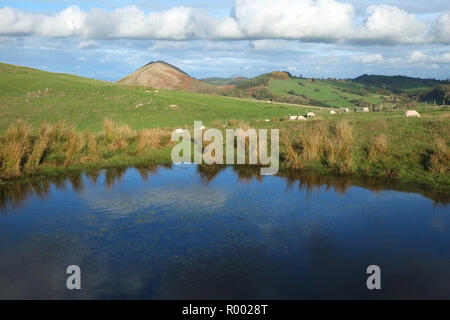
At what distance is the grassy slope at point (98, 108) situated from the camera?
26.9m

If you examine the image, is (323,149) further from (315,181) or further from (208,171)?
(208,171)

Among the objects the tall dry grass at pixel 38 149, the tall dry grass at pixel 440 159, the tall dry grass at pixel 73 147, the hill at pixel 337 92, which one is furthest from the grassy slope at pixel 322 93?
the tall dry grass at pixel 38 149

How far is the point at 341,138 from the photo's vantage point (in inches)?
631

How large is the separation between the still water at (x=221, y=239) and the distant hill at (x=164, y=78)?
73.5m

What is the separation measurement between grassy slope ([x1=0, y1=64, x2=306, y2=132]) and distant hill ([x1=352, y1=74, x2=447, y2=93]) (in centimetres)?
7570

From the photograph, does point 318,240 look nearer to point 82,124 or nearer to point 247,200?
point 247,200

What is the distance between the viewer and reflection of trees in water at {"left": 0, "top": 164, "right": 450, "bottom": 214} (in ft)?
38.4

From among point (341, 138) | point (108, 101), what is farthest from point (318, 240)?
point (108, 101)

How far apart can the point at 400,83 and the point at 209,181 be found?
11116 cm

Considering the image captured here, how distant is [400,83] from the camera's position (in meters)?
110

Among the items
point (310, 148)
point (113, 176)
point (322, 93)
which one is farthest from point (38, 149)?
point (322, 93)

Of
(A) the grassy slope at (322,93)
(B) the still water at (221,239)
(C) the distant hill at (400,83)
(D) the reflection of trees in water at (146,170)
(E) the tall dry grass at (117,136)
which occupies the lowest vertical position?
(B) the still water at (221,239)

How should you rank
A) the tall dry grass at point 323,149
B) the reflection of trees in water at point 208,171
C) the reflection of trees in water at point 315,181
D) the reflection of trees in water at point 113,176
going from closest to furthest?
the reflection of trees in water at point 315,181
the reflection of trees in water at point 113,176
the reflection of trees in water at point 208,171
the tall dry grass at point 323,149

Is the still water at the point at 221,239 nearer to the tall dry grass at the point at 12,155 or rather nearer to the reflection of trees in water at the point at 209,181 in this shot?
the reflection of trees in water at the point at 209,181
